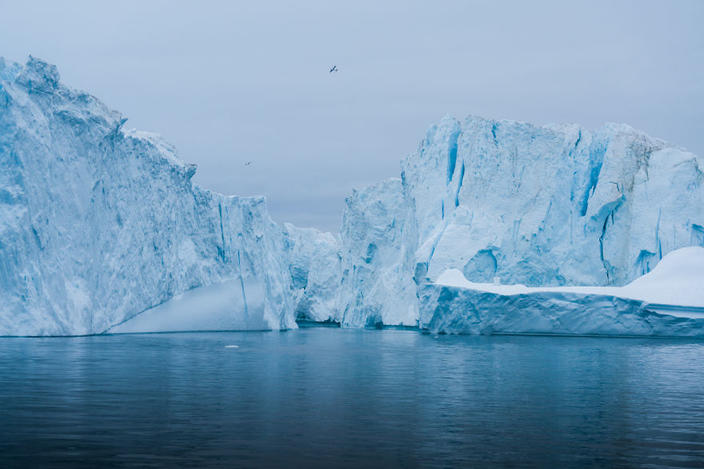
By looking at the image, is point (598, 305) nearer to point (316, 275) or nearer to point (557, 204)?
point (557, 204)

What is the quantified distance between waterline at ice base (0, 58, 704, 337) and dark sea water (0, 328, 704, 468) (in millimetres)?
9262

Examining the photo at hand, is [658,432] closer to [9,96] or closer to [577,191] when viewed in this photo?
[9,96]

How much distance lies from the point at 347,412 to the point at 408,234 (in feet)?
97.0

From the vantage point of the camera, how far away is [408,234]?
1490 inches

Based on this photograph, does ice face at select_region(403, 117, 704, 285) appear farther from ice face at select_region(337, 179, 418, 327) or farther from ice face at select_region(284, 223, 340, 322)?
ice face at select_region(284, 223, 340, 322)

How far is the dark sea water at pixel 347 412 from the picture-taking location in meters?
6.10

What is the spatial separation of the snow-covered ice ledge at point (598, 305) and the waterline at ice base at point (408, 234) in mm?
60

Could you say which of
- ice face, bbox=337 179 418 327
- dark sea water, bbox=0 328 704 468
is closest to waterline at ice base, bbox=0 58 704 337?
ice face, bbox=337 179 418 327

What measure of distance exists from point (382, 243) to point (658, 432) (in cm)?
3472


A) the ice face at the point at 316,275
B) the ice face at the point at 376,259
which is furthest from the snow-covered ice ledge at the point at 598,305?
the ice face at the point at 316,275

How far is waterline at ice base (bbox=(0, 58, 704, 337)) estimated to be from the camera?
24.0m

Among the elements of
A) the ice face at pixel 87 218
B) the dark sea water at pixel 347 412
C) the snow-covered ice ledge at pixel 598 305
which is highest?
the ice face at pixel 87 218

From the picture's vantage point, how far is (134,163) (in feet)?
93.2

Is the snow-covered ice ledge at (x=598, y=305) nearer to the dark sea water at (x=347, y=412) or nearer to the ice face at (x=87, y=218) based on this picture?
the dark sea water at (x=347, y=412)
